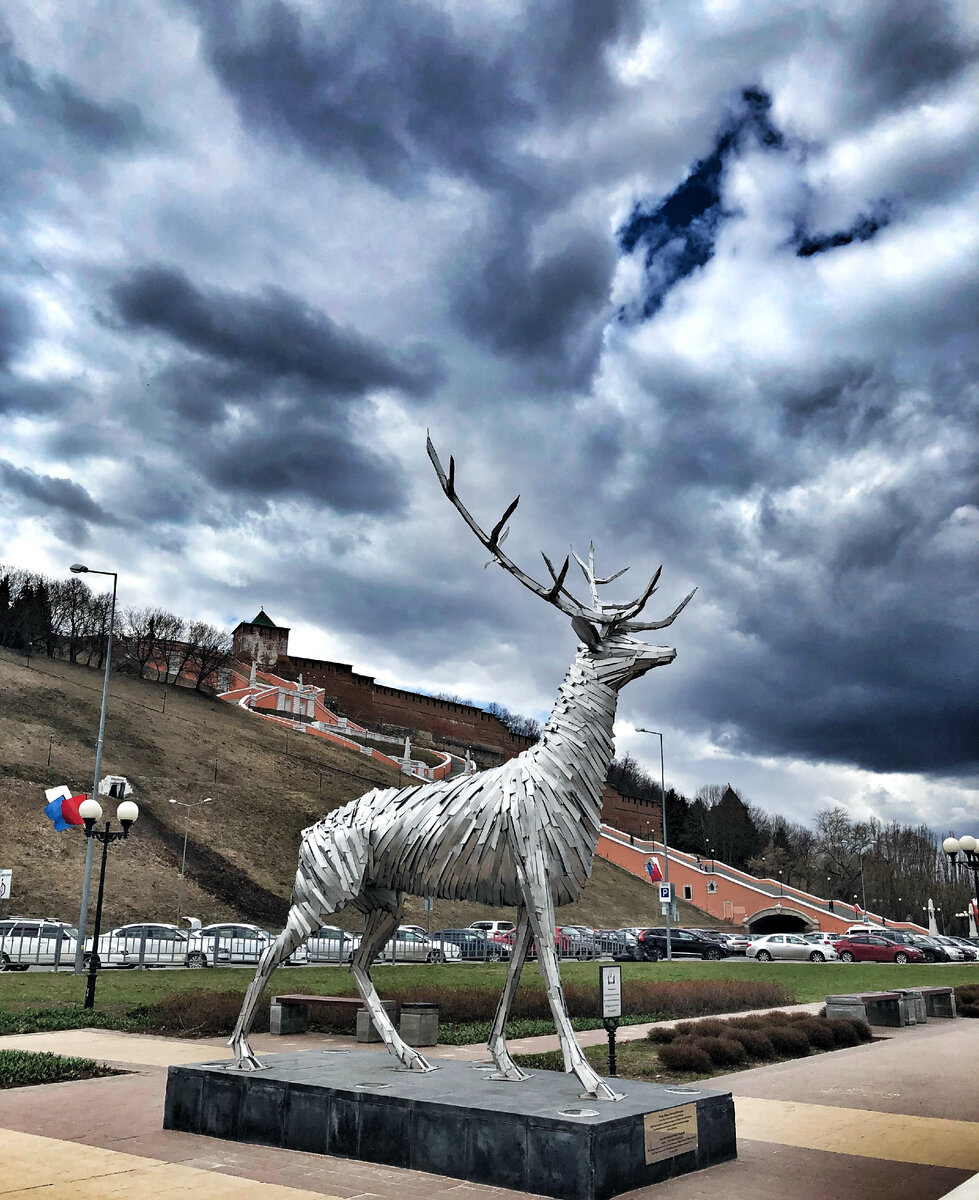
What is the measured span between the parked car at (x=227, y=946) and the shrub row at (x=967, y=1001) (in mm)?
18044

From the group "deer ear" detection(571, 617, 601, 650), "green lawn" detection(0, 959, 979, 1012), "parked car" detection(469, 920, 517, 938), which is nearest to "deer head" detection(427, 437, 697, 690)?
"deer ear" detection(571, 617, 601, 650)

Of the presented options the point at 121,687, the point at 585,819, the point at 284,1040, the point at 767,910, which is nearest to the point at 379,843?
the point at 585,819

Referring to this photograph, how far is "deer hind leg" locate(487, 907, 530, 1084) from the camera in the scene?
768 cm

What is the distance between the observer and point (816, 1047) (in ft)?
47.1

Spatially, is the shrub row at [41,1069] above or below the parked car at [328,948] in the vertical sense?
above

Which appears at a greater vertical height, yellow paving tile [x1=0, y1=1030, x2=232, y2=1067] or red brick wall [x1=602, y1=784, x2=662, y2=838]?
red brick wall [x1=602, y1=784, x2=662, y2=838]

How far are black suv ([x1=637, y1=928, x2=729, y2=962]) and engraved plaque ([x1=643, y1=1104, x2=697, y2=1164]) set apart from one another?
33.8 m

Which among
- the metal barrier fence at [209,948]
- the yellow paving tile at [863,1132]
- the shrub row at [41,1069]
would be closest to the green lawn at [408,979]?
the metal barrier fence at [209,948]

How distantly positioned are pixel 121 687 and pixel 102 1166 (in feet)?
223

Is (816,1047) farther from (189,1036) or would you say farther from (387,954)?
(387,954)

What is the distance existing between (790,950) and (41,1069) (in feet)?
113

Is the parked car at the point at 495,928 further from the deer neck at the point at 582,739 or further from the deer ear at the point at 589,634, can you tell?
the deer ear at the point at 589,634

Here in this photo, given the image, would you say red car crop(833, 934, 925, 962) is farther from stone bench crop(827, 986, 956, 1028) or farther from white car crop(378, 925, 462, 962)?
stone bench crop(827, 986, 956, 1028)

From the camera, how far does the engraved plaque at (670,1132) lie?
6227 mm
